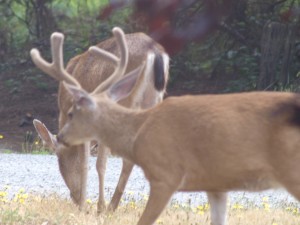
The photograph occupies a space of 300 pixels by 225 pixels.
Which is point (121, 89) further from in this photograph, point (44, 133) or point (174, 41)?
point (174, 41)

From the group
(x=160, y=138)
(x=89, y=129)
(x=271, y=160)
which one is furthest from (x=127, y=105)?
(x=271, y=160)

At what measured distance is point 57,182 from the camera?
10477 millimetres

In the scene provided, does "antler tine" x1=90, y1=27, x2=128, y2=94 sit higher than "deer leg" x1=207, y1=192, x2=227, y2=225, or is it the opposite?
"antler tine" x1=90, y1=27, x2=128, y2=94

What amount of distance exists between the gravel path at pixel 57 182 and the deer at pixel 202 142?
2.18 metres

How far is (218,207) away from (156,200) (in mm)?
580

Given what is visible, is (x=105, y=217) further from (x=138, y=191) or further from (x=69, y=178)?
(x=138, y=191)

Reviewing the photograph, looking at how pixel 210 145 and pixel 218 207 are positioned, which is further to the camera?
pixel 218 207

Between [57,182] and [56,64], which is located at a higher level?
[56,64]

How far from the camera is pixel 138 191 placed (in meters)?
Result: 9.64

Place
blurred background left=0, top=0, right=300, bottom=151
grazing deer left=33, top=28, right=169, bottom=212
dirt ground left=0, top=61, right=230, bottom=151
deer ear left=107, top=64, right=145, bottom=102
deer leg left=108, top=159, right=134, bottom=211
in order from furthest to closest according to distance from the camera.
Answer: dirt ground left=0, top=61, right=230, bottom=151, grazing deer left=33, top=28, right=169, bottom=212, deer leg left=108, top=159, right=134, bottom=211, deer ear left=107, top=64, right=145, bottom=102, blurred background left=0, top=0, right=300, bottom=151

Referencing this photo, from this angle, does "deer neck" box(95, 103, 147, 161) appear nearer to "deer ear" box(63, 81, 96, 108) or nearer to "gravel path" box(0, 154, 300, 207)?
"deer ear" box(63, 81, 96, 108)

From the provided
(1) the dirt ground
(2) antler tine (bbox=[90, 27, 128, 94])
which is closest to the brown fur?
(2) antler tine (bbox=[90, 27, 128, 94])

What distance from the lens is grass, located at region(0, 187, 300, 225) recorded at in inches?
257

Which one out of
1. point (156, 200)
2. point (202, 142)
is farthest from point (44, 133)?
point (202, 142)
